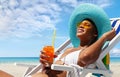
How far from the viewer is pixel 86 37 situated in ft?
12.6

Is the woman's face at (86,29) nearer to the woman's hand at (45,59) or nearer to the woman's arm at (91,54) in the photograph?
the woman's arm at (91,54)

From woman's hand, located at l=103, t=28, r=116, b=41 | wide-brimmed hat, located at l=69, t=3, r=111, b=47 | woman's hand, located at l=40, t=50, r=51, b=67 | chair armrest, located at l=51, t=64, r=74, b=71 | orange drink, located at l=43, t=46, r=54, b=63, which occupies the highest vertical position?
wide-brimmed hat, located at l=69, t=3, r=111, b=47

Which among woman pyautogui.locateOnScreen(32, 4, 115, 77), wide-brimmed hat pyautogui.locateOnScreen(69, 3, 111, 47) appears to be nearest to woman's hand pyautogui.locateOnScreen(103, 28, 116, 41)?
woman pyautogui.locateOnScreen(32, 4, 115, 77)

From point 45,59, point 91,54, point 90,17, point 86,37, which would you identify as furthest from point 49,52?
point 90,17

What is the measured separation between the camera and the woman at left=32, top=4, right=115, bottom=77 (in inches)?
134

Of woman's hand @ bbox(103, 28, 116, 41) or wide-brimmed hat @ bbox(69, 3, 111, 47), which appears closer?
woman's hand @ bbox(103, 28, 116, 41)

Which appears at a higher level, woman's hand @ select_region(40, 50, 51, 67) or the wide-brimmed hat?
the wide-brimmed hat

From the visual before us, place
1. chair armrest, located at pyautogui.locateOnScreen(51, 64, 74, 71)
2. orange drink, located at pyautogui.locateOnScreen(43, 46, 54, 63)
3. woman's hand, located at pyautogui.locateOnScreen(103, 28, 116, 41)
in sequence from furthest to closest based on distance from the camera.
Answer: woman's hand, located at pyautogui.locateOnScreen(103, 28, 116, 41) < orange drink, located at pyautogui.locateOnScreen(43, 46, 54, 63) < chair armrest, located at pyautogui.locateOnScreen(51, 64, 74, 71)

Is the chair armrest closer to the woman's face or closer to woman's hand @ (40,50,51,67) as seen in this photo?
woman's hand @ (40,50,51,67)

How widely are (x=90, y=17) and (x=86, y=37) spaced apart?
317 mm

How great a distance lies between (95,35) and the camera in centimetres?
388

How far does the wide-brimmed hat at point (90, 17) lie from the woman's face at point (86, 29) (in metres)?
0.08

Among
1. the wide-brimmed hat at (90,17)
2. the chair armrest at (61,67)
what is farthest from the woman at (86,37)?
the chair armrest at (61,67)

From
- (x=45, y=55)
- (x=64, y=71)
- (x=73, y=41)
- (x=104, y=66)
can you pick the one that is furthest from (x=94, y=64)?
(x=73, y=41)
